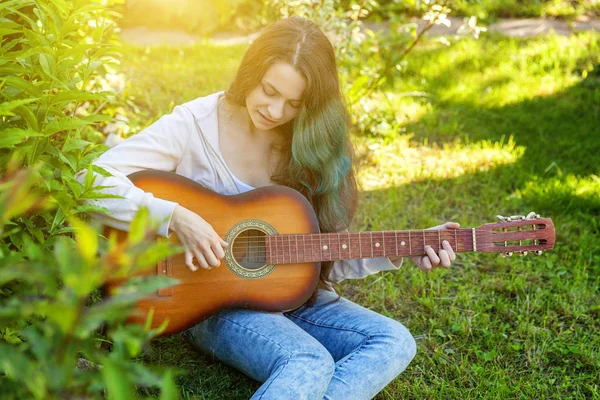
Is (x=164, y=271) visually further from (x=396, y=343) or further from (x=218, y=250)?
(x=396, y=343)

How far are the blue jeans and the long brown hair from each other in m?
0.15

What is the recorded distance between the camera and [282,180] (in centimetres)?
253

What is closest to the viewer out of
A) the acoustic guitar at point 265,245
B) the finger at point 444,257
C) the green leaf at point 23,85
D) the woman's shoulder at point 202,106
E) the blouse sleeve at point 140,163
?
the green leaf at point 23,85

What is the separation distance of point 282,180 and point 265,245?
35 centimetres

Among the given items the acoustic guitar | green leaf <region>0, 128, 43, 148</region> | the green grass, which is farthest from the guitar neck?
green leaf <region>0, 128, 43, 148</region>

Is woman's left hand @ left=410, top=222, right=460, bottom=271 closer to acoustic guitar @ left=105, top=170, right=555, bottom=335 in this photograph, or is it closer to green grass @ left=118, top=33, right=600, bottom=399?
acoustic guitar @ left=105, top=170, right=555, bottom=335

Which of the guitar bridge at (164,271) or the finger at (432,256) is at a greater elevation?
the guitar bridge at (164,271)

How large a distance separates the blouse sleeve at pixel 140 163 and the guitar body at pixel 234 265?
67mm

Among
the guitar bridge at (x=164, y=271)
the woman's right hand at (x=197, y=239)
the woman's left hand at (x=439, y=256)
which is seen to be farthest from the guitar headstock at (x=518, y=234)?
the guitar bridge at (x=164, y=271)

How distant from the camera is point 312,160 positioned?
2486 millimetres

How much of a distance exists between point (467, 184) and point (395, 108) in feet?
3.31

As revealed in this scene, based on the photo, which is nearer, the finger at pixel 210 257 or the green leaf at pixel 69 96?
the green leaf at pixel 69 96

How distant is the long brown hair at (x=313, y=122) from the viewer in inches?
93.6

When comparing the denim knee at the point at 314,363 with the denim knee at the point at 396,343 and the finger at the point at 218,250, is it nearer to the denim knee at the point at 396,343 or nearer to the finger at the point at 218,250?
the denim knee at the point at 396,343
